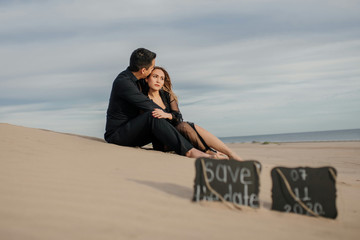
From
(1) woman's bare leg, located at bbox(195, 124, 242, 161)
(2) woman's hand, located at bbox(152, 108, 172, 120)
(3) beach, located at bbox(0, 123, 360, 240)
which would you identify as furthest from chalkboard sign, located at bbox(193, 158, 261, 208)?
(1) woman's bare leg, located at bbox(195, 124, 242, 161)

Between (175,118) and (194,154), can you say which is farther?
(175,118)

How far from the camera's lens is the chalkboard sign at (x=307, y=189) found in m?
3.03

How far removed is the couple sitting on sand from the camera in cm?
558

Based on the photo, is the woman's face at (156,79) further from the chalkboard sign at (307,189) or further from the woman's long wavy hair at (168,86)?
the chalkboard sign at (307,189)

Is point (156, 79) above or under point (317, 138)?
under

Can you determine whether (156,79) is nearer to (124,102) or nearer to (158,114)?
(124,102)

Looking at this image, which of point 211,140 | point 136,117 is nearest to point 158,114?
point 136,117

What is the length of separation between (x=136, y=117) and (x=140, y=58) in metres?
1.05

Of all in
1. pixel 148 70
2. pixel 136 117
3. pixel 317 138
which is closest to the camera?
pixel 136 117

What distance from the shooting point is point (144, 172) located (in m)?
4.27

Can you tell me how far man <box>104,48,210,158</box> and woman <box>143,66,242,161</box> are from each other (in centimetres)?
20

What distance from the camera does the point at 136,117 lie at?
5750 mm

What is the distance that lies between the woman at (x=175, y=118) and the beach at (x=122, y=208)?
4.08 ft

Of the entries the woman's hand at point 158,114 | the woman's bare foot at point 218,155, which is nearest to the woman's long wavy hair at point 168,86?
the woman's hand at point 158,114
